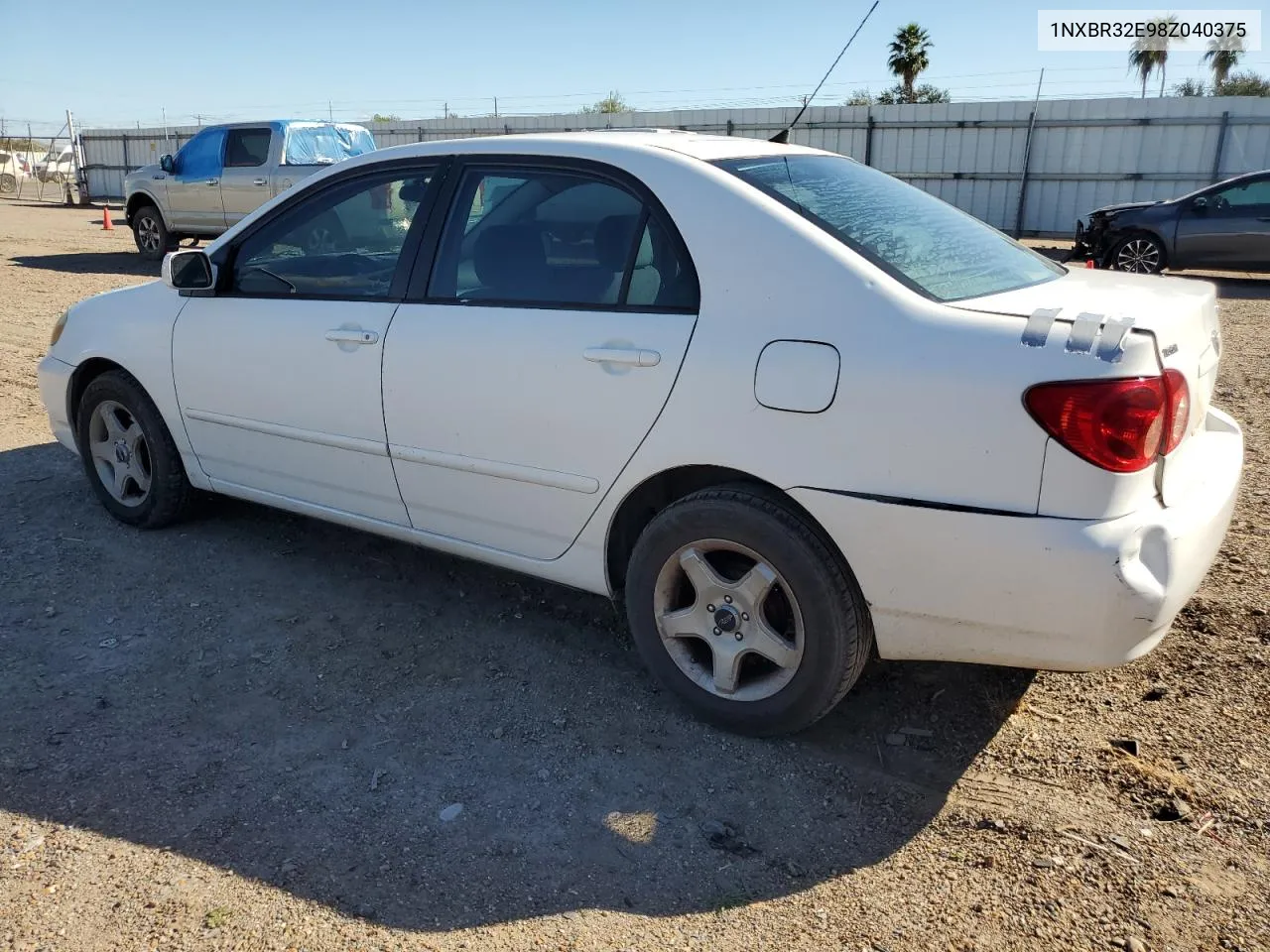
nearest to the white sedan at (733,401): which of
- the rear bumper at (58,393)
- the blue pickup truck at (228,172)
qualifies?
the rear bumper at (58,393)

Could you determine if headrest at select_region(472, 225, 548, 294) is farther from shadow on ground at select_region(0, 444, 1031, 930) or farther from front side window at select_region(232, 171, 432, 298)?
shadow on ground at select_region(0, 444, 1031, 930)

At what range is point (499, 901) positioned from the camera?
246 cm

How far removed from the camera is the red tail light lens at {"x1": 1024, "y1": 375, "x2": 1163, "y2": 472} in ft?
8.04

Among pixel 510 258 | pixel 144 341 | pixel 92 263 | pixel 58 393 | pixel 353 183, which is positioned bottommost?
pixel 92 263

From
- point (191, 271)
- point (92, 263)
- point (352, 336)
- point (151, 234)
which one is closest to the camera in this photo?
point (352, 336)

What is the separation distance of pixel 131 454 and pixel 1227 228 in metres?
13.4

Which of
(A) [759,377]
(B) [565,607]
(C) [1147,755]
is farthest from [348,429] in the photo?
(C) [1147,755]

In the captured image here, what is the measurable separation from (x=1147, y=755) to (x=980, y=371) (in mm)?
1311

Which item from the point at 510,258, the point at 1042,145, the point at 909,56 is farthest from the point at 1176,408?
the point at 909,56

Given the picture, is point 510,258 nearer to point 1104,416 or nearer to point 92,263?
point 1104,416

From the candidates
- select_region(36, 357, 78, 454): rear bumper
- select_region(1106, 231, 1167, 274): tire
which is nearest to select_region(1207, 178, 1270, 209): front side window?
select_region(1106, 231, 1167, 274): tire

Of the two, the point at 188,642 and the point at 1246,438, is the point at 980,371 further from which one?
the point at 1246,438

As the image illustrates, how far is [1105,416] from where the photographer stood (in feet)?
8.05

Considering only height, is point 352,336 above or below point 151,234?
above
